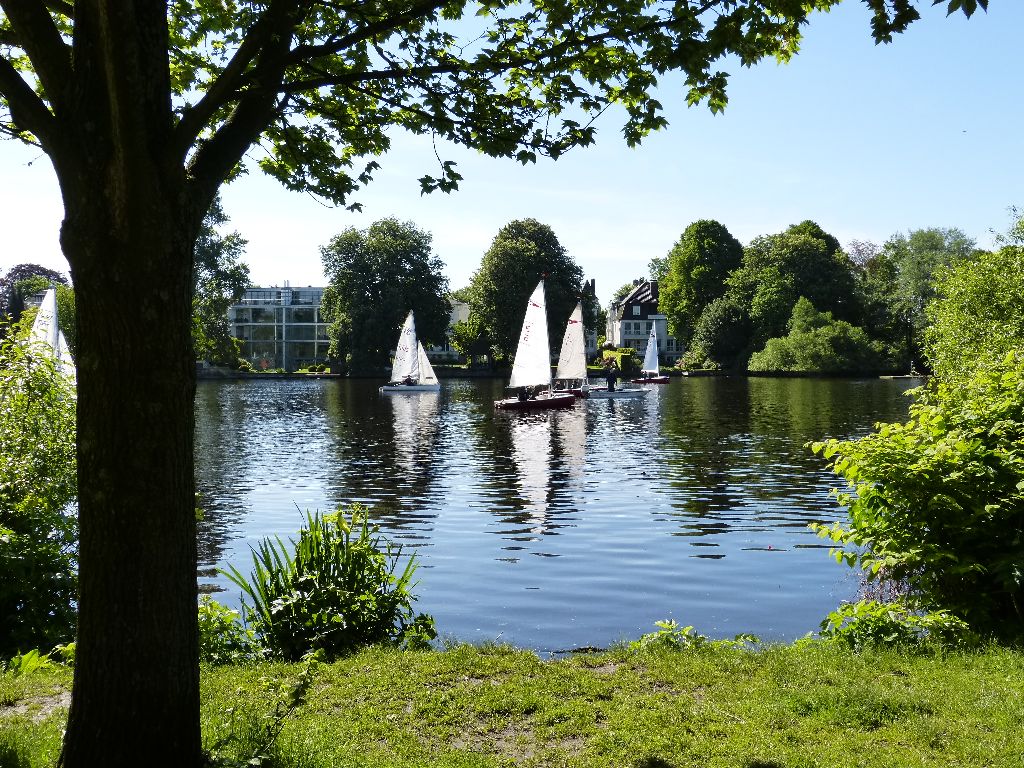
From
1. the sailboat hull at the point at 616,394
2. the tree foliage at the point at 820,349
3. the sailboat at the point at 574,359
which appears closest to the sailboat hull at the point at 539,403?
the sailboat at the point at 574,359

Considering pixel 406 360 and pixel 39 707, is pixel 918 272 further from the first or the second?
pixel 39 707

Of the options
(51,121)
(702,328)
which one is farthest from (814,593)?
(702,328)

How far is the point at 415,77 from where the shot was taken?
601 cm

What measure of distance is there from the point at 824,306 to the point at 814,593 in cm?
9748

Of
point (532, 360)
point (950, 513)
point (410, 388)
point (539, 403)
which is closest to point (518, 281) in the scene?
point (410, 388)

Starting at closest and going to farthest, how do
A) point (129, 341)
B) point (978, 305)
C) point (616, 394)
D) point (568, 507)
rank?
point (129, 341), point (568, 507), point (978, 305), point (616, 394)

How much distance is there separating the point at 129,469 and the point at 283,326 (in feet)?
499

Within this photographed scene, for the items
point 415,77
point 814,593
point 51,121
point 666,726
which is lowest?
point 814,593

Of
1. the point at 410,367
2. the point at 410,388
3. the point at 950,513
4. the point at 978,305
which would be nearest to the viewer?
the point at 950,513

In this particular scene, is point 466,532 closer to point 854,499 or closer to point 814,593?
point 814,593

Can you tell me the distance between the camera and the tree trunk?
14.3 ft

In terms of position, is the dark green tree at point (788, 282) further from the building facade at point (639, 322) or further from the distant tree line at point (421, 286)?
the building facade at point (639, 322)

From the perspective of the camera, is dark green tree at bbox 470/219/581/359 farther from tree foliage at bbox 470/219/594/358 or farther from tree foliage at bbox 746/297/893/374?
tree foliage at bbox 746/297/893/374

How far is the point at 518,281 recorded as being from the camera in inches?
3713
